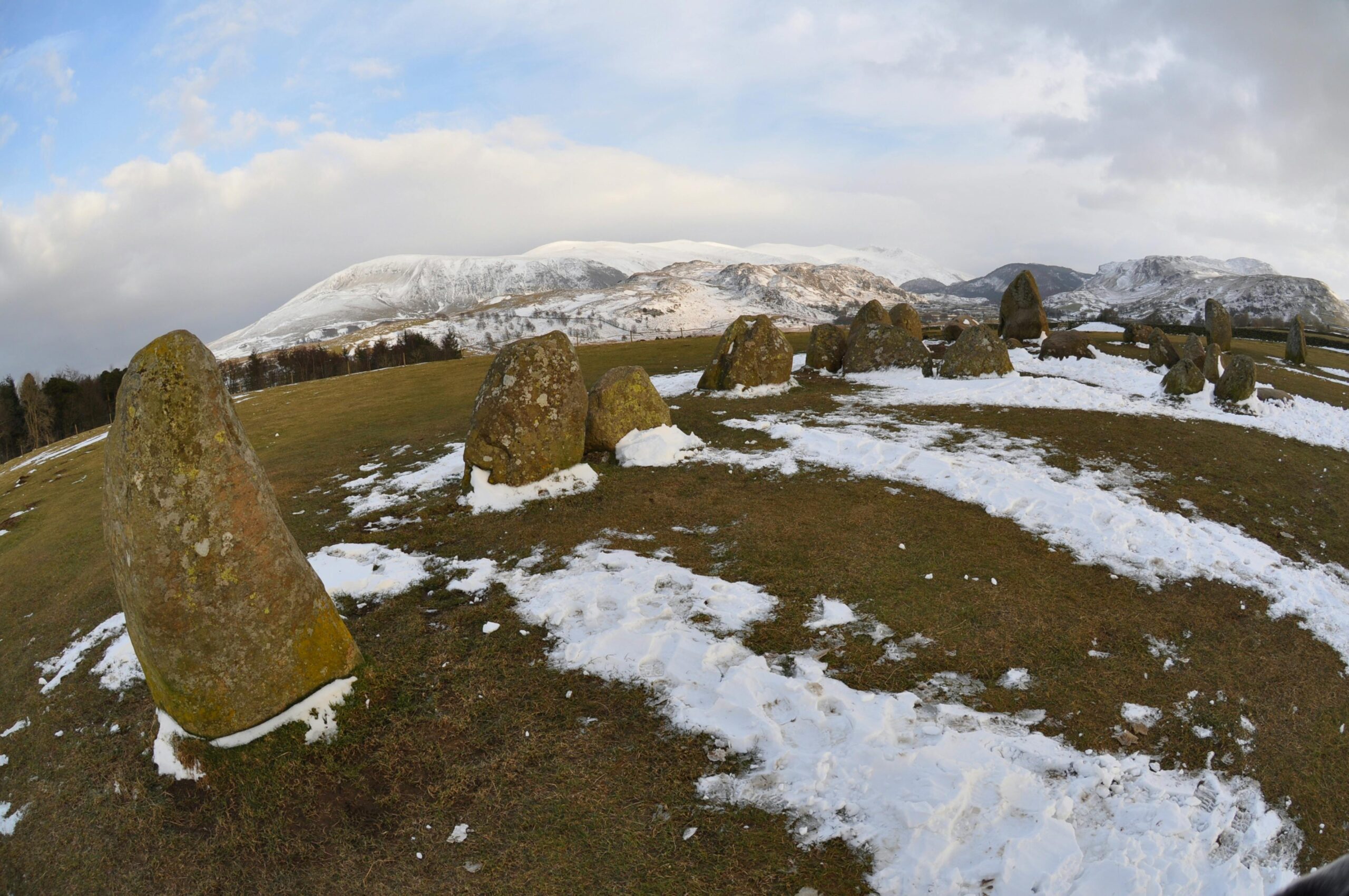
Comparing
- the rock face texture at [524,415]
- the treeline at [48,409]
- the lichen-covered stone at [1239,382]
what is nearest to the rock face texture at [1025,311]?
the lichen-covered stone at [1239,382]

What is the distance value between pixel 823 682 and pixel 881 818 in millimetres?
1617

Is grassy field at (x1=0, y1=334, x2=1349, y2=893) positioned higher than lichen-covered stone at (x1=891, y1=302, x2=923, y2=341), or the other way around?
lichen-covered stone at (x1=891, y1=302, x2=923, y2=341)

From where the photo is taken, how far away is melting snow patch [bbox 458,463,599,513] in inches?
464

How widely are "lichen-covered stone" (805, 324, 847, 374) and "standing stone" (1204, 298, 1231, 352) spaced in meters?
18.8

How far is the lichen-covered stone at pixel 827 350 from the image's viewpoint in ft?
85.7

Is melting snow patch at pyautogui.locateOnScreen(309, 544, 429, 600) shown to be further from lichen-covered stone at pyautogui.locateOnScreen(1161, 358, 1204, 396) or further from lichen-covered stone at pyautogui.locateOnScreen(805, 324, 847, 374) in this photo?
lichen-covered stone at pyautogui.locateOnScreen(1161, 358, 1204, 396)

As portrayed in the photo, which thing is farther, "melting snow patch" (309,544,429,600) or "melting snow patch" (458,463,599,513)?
"melting snow patch" (458,463,599,513)

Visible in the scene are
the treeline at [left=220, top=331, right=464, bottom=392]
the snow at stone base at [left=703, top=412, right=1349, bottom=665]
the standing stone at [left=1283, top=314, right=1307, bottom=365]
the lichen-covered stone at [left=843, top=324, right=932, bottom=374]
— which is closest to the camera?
the snow at stone base at [left=703, top=412, right=1349, bottom=665]

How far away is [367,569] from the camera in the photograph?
31.0 feet

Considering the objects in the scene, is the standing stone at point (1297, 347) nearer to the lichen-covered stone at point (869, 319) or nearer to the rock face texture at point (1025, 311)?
the rock face texture at point (1025, 311)

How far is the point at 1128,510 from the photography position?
10367mm

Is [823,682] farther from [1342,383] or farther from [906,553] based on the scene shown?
[1342,383]

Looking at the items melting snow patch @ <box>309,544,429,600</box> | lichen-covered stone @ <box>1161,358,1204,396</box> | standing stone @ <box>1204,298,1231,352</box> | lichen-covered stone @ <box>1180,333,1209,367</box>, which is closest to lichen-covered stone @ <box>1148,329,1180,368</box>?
lichen-covered stone @ <box>1180,333,1209,367</box>

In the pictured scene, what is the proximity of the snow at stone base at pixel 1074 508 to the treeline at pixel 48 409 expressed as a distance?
5786 centimetres
